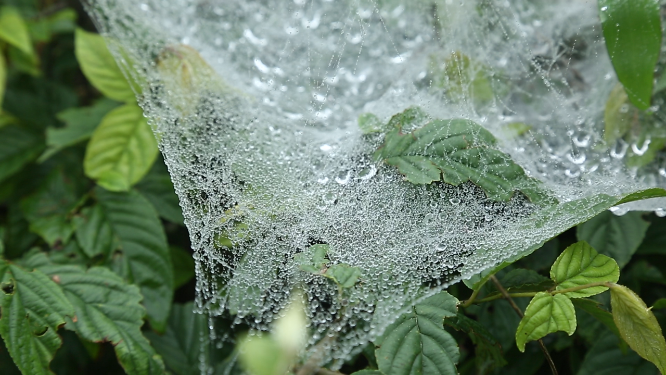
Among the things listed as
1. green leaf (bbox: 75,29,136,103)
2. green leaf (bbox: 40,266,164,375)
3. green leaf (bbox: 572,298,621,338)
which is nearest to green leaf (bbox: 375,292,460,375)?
green leaf (bbox: 572,298,621,338)

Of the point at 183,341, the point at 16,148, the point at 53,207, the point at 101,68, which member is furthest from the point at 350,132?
the point at 16,148

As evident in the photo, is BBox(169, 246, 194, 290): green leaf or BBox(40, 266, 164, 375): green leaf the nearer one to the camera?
BBox(40, 266, 164, 375): green leaf

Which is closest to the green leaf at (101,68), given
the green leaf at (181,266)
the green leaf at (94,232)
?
the green leaf at (94,232)

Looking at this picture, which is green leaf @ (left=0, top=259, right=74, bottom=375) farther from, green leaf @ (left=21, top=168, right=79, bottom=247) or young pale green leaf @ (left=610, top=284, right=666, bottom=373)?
young pale green leaf @ (left=610, top=284, right=666, bottom=373)

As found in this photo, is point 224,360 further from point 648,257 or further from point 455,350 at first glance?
point 648,257

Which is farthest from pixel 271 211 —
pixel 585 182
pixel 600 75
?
pixel 600 75
